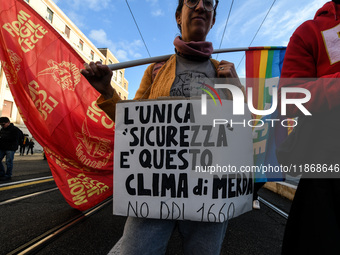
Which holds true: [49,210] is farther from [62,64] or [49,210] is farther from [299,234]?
[299,234]

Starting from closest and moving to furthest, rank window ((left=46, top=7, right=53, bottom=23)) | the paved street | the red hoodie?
1. the red hoodie
2. the paved street
3. window ((left=46, top=7, right=53, bottom=23))

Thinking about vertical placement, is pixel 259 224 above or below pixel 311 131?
below

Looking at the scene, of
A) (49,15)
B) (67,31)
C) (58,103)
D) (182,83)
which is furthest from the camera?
(67,31)

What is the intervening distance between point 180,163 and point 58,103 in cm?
201

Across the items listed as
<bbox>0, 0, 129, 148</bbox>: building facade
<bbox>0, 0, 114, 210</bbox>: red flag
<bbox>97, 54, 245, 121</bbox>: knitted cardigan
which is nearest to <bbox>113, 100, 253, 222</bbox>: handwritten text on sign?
<bbox>97, 54, 245, 121</bbox>: knitted cardigan

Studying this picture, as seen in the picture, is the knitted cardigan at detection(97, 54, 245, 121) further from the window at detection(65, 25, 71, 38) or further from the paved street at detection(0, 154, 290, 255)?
the window at detection(65, 25, 71, 38)

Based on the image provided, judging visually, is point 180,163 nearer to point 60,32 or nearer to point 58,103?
point 58,103

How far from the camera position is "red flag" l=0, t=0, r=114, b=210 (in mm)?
2160

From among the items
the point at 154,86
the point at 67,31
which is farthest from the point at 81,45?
the point at 154,86

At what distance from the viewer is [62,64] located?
2400 millimetres

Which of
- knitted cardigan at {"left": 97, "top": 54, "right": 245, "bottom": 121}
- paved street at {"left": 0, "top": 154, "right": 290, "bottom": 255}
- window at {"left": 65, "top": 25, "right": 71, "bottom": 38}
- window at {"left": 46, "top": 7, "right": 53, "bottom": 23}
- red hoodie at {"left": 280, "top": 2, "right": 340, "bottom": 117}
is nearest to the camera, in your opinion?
red hoodie at {"left": 280, "top": 2, "right": 340, "bottom": 117}

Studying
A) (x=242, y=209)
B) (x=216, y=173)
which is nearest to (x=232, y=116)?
(x=216, y=173)

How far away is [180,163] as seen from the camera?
2.61 feet

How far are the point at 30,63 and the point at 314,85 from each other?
8.44ft
